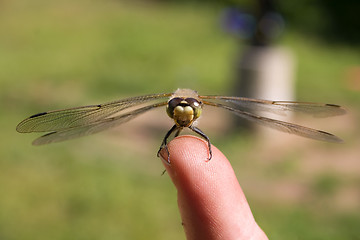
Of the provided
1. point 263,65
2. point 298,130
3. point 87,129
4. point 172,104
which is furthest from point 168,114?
point 263,65

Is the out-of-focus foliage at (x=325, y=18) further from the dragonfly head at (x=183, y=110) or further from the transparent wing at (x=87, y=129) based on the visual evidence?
the dragonfly head at (x=183, y=110)

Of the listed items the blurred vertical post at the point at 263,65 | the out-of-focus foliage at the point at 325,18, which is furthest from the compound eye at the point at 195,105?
the out-of-focus foliage at the point at 325,18

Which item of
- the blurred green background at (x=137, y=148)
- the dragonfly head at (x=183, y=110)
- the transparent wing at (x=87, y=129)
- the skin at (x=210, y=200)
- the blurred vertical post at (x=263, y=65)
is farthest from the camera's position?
the blurred vertical post at (x=263, y=65)

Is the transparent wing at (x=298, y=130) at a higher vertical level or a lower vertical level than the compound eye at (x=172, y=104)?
lower

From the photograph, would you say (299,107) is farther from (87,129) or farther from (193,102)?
(87,129)

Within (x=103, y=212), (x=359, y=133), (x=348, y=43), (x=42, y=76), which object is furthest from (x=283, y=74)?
(x=348, y=43)

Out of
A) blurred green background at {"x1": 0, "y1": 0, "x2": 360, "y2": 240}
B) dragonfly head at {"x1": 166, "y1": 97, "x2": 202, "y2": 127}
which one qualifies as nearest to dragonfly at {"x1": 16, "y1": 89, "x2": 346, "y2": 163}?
dragonfly head at {"x1": 166, "y1": 97, "x2": 202, "y2": 127}
